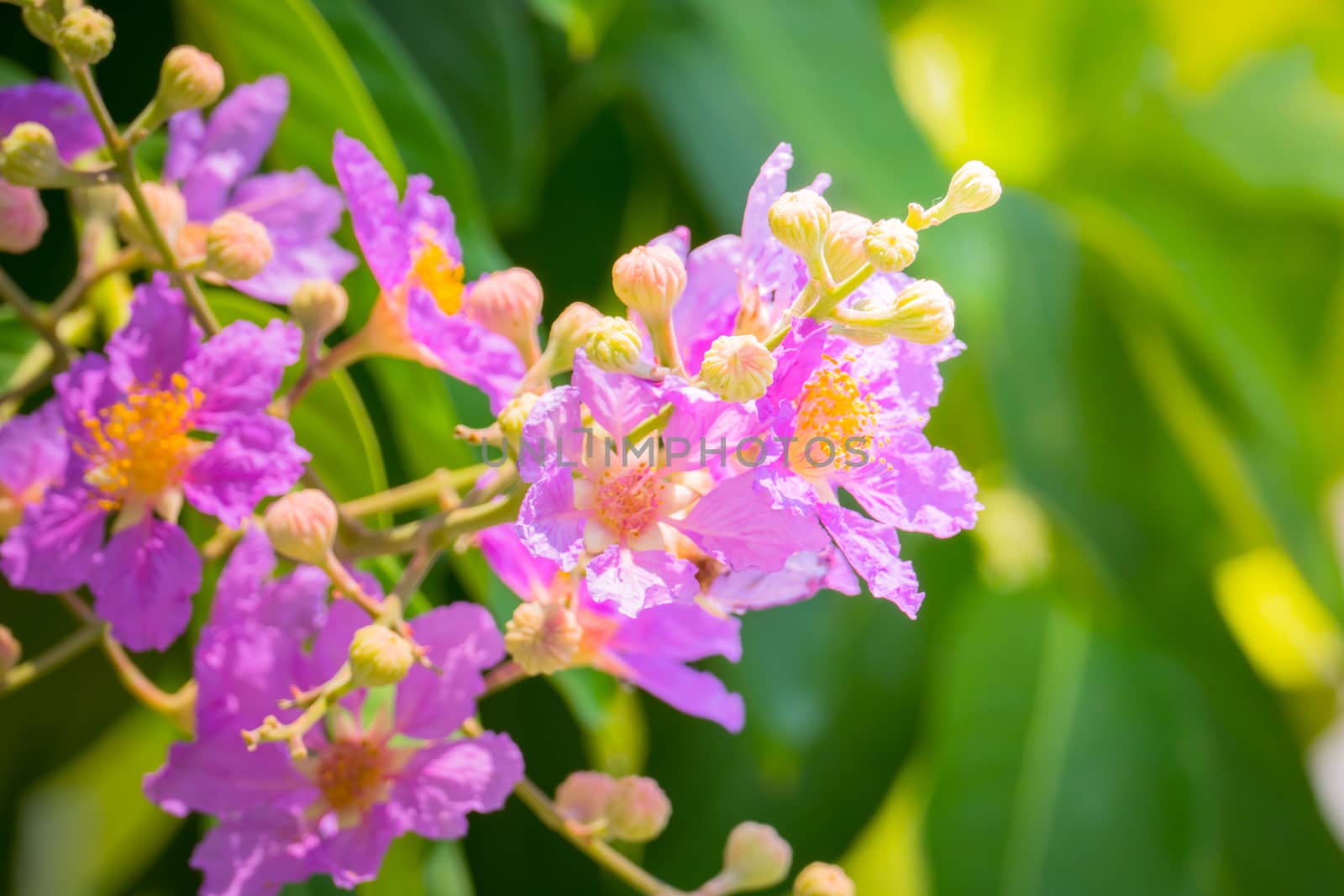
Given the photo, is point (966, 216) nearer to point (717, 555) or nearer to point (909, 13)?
point (717, 555)

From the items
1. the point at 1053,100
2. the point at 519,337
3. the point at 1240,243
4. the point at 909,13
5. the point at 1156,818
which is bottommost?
the point at 1156,818

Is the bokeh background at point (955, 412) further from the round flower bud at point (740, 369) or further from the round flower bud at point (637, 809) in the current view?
the round flower bud at point (740, 369)

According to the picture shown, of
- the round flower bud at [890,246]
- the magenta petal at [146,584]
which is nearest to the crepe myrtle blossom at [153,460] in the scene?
the magenta petal at [146,584]

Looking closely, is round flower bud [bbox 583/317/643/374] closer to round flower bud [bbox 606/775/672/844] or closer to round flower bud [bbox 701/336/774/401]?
round flower bud [bbox 701/336/774/401]

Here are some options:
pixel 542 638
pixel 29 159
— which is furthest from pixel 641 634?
pixel 29 159

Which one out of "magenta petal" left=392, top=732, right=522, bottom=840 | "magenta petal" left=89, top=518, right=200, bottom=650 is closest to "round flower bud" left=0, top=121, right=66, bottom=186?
"magenta petal" left=89, top=518, right=200, bottom=650

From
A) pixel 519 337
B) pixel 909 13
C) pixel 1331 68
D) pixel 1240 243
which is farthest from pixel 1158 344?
pixel 519 337
